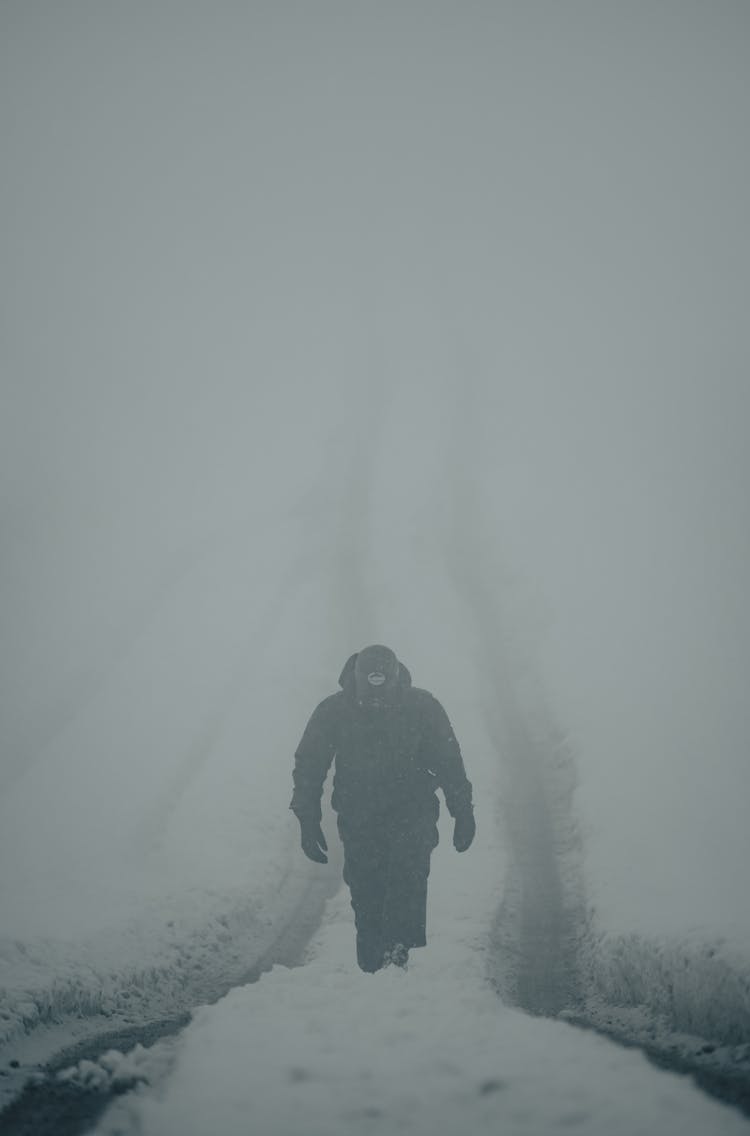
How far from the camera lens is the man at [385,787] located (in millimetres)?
7070

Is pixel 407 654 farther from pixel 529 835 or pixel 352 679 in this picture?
pixel 352 679

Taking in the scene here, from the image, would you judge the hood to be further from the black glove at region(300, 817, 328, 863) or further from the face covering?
the black glove at region(300, 817, 328, 863)

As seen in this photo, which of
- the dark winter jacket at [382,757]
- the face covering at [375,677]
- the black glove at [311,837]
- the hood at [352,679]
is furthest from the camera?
the black glove at [311,837]

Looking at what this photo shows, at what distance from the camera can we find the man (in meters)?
7.07

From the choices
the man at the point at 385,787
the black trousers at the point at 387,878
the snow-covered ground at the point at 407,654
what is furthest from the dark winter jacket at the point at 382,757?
the snow-covered ground at the point at 407,654

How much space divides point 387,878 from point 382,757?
4.24 feet

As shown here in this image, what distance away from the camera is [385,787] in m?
7.09

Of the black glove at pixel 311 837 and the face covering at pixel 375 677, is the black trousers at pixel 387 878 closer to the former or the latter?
the black glove at pixel 311 837

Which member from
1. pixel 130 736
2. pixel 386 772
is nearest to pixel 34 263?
pixel 130 736

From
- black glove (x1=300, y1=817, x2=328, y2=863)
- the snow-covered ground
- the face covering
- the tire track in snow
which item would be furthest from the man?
the tire track in snow

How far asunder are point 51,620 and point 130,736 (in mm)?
14677

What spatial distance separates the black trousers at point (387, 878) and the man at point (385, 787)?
11 millimetres

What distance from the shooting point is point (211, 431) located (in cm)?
7100

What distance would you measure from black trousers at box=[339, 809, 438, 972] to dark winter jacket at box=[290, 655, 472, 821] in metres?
0.14
